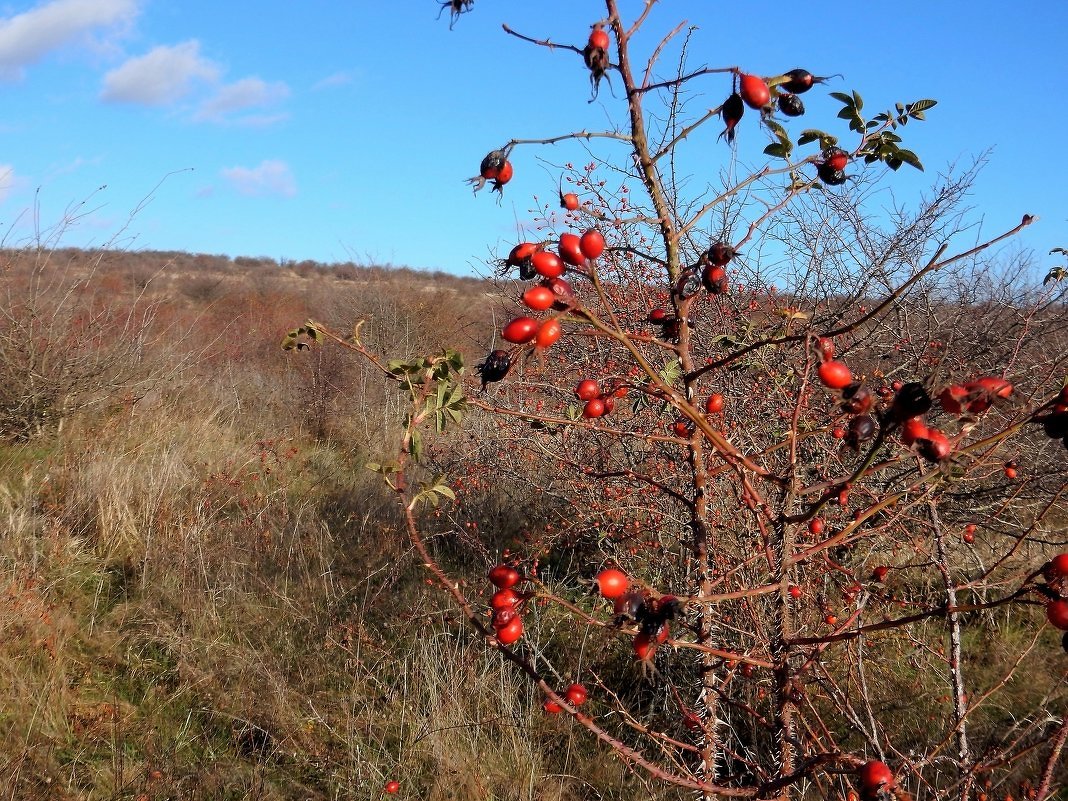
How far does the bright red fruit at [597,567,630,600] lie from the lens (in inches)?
33.4

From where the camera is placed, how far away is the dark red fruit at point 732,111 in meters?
0.98

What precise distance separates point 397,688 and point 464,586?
724 mm

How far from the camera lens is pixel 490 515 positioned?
4418mm

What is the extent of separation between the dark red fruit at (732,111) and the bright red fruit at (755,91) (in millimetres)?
15

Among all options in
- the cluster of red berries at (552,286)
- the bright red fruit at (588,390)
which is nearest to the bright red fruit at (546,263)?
the cluster of red berries at (552,286)

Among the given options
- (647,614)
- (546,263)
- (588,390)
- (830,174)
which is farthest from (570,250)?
(830,174)

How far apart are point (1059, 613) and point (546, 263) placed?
617 millimetres

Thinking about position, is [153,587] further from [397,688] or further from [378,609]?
[397,688]

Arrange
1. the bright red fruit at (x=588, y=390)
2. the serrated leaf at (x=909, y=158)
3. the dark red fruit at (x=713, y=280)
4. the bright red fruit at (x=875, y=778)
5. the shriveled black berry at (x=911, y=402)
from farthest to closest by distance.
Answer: the serrated leaf at (x=909, y=158), the bright red fruit at (x=588, y=390), the dark red fruit at (x=713, y=280), the bright red fruit at (x=875, y=778), the shriveled black berry at (x=911, y=402)

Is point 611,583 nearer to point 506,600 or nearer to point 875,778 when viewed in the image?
point 506,600

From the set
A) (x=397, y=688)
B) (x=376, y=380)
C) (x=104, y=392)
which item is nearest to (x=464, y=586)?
(x=397, y=688)

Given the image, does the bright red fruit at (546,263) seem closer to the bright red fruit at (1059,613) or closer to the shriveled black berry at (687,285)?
the shriveled black berry at (687,285)

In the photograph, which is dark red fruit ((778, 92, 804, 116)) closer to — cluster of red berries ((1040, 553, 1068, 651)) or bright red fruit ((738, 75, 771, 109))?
bright red fruit ((738, 75, 771, 109))

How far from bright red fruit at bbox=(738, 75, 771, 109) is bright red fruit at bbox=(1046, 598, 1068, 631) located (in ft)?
2.13
